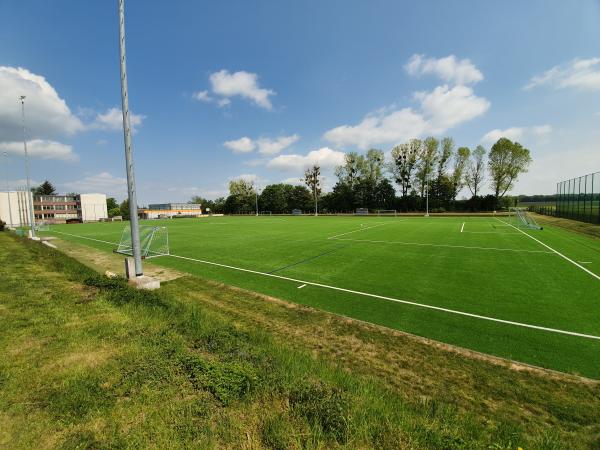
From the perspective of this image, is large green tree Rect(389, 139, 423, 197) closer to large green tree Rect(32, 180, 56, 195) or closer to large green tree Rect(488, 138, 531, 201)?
large green tree Rect(488, 138, 531, 201)

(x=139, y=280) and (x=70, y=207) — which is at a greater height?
(x=70, y=207)

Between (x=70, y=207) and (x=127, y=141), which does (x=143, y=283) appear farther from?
(x=70, y=207)

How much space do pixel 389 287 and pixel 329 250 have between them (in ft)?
22.7

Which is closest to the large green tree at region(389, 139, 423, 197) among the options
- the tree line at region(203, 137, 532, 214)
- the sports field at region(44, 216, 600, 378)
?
the tree line at region(203, 137, 532, 214)

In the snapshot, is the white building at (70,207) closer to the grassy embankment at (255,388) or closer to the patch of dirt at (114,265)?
the patch of dirt at (114,265)

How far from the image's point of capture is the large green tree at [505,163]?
54.6 m

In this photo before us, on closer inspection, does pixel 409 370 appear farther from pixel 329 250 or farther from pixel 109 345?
pixel 329 250

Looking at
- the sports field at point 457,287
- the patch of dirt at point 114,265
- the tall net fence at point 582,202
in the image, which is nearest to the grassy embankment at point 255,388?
the sports field at point 457,287

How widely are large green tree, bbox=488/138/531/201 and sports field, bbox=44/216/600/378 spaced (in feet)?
163

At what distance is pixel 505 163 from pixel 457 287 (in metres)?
63.3

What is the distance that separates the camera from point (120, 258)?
47.6 ft

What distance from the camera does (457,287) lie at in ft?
27.4

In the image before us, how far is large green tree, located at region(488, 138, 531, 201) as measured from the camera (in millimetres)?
54641

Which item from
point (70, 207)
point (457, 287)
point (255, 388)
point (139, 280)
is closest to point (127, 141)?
point (139, 280)
